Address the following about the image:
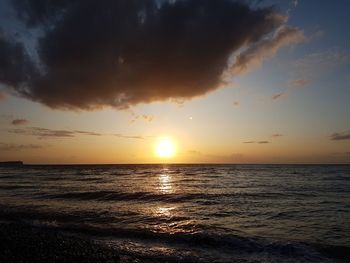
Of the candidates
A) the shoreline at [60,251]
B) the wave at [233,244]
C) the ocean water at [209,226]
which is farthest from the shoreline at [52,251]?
the wave at [233,244]

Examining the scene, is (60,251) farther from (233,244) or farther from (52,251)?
(233,244)

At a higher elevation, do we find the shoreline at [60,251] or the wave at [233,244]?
the shoreline at [60,251]

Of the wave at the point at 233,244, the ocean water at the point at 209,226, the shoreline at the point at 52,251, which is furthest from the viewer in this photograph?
the ocean water at the point at 209,226

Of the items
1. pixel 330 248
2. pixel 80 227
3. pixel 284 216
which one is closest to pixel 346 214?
pixel 284 216

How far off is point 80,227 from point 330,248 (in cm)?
1289

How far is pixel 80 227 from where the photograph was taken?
698 inches

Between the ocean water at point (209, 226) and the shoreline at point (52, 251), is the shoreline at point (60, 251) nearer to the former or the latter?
the shoreline at point (52, 251)

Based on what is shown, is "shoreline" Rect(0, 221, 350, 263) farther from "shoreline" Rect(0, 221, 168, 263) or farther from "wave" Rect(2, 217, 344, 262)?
"wave" Rect(2, 217, 344, 262)

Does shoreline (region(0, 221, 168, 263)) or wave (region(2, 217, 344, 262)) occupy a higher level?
shoreline (region(0, 221, 168, 263))

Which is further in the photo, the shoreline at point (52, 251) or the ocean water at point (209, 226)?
the ocean water at point (209, 226)

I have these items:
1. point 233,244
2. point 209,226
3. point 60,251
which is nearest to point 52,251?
point 60,251

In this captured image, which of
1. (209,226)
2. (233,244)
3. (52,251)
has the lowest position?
(233,244)

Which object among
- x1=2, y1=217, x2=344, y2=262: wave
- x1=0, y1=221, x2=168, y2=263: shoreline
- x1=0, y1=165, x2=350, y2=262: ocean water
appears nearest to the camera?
x1=0, y1=221, x2=168, y2=263: shoreline

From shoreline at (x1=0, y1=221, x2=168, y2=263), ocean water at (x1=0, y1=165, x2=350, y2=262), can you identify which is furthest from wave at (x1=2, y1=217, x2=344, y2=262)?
shoreline at (x1=0, y1=221, x2=168, y2=263)
